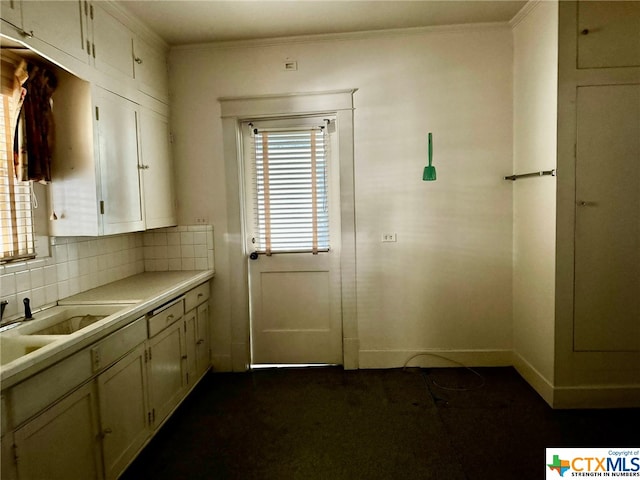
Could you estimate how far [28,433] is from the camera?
146 cm

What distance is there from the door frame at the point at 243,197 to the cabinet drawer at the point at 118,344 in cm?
121

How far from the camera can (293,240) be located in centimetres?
349

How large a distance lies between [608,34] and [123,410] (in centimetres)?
367

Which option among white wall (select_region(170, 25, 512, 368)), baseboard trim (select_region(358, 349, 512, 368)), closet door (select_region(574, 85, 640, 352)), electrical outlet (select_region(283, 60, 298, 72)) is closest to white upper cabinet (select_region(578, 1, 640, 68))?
closet door (select_region(574, 85, 640, 352))

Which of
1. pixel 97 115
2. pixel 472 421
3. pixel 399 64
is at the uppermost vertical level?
pixel 399 64

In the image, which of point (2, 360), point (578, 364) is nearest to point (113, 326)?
point (2, 360)

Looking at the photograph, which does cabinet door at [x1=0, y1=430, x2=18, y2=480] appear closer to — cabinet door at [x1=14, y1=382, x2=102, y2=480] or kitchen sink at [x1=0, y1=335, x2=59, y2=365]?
cabinet door at [x1=14, y1=382, x2=102, y2=480]

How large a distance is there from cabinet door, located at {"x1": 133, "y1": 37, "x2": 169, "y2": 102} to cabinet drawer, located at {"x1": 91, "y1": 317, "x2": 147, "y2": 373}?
1779mm

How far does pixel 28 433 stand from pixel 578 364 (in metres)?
3.07

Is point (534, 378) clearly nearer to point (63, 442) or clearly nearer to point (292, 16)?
point (63, 442)

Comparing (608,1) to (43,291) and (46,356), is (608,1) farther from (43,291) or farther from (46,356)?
(43,291)

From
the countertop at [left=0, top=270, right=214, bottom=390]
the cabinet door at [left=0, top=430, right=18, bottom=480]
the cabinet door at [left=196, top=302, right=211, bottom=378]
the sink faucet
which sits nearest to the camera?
the cabinet door at [left=0, top=430, right=18, bottom=480]

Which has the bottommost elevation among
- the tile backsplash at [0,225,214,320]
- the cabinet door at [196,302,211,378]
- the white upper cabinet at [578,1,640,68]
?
the cabinet door at [196,302,211,378]

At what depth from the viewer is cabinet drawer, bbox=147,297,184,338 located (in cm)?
239
